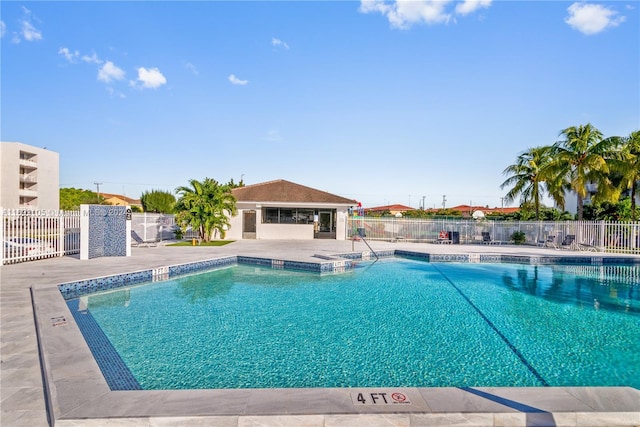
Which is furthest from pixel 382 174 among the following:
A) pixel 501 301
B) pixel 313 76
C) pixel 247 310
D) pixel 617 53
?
pixel 247 310

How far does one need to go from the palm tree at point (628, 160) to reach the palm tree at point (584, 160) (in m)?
0.45

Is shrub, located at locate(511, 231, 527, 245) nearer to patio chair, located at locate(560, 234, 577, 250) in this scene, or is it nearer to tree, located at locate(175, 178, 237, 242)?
patio chair, located at locate(560, 234, 577, 250)

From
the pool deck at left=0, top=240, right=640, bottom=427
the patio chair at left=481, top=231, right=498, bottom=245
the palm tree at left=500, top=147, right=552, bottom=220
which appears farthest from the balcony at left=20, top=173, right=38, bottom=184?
the palm tree at left=500, top=147, right=552, bottom=220

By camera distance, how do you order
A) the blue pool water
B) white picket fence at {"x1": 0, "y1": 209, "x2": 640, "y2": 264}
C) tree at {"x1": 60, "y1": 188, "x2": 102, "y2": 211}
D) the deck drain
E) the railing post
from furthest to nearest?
tree at {"x1": 60, "y1": 188, "x2": 102, "y2": 211} < the railing post < white picket fence at {"x1": 0, "y1": 209, "x2": 640, "y2": 264} < the deck drain < the blue pool water

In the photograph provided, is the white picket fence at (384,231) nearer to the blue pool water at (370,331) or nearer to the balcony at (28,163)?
the blue pool water at (370,331)

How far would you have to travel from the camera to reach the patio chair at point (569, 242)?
770 inches

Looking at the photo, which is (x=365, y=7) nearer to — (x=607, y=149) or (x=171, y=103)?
(x=171, y=103)

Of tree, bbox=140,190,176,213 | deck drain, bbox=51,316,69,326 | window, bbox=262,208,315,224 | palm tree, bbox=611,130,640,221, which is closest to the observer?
deck drain, bbox=51,316,69,326

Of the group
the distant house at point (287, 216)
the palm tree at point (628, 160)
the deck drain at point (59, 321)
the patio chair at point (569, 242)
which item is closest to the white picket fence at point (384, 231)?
the patio chair at point (569, 242)

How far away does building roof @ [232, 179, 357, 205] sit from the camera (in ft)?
78.2

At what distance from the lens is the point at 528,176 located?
26.0 m

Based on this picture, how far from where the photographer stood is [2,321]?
18.8 feet

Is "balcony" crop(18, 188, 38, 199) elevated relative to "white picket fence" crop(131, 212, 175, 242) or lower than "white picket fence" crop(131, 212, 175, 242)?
elevated

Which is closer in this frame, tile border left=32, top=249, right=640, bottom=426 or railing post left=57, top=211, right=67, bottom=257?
tile border left=32, top=249, right=640, bottom=426
